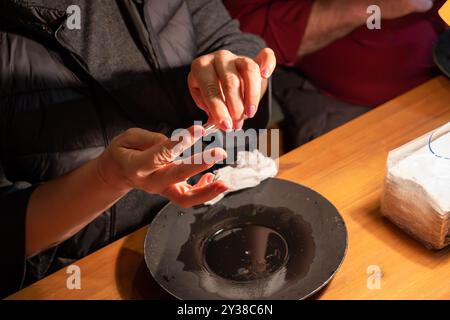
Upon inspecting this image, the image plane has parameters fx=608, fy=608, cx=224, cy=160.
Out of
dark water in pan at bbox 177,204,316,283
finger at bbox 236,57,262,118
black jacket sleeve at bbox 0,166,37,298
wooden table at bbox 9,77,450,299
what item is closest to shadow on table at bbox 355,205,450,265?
wooden table at bbox 9,77,450,299

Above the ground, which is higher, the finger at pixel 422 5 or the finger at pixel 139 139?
the finger at pixel 139 139

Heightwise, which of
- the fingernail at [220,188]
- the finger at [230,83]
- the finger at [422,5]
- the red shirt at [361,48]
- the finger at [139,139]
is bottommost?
the red shirt at [361,48]

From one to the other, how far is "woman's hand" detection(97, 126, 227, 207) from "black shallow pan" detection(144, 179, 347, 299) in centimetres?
9

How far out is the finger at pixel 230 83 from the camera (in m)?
1.07

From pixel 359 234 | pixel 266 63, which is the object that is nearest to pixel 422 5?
pixel 266 63

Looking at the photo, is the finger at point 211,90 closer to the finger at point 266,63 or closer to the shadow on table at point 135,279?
the finger at point 266,63

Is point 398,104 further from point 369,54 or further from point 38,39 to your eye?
point 38,39

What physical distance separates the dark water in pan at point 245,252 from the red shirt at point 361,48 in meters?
0.83

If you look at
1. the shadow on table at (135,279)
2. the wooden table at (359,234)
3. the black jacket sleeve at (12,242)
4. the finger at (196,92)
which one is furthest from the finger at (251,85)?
the black jacket sleeve at (12,242)

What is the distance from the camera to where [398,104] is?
1368 millimetres

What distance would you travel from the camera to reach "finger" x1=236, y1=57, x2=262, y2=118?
1074 millimetres

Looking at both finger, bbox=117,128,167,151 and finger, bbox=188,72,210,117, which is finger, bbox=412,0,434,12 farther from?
finger, bbox=117,128,167,151

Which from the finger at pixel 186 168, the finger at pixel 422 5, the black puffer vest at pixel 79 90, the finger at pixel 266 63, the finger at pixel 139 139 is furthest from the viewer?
the finger at pixel 422 5
